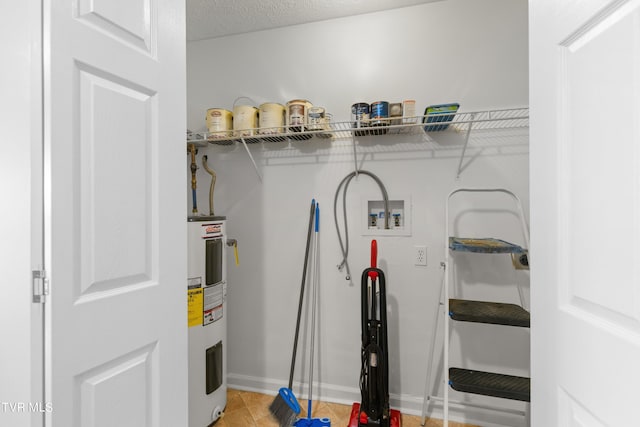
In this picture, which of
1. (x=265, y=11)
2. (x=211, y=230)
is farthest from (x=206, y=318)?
(x=265, y=11)

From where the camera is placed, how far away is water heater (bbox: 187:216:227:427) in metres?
1.76

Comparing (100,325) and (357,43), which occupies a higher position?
(357,43)

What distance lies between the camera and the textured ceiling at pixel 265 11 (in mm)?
2006

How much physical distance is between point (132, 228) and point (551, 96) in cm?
107

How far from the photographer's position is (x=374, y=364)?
5.85ft

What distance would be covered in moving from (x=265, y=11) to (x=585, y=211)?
6.90ft

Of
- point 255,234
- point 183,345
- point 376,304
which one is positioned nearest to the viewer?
point 183,345

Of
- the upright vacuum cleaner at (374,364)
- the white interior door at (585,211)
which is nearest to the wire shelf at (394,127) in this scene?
the upright vacuum cleaner at (374,364)

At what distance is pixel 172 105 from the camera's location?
1079mm

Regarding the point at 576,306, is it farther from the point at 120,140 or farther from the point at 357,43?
the point at 357,43

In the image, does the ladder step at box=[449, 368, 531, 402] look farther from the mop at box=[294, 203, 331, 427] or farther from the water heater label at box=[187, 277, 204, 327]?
the water heater label at box=[187, 277, 204, 327]

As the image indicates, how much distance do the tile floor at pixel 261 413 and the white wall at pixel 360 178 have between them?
7cm

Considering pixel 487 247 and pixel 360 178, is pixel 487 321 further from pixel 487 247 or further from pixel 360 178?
pixel 360 178

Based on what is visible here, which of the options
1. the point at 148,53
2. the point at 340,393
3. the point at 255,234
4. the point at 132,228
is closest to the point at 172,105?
the point at 148,53
